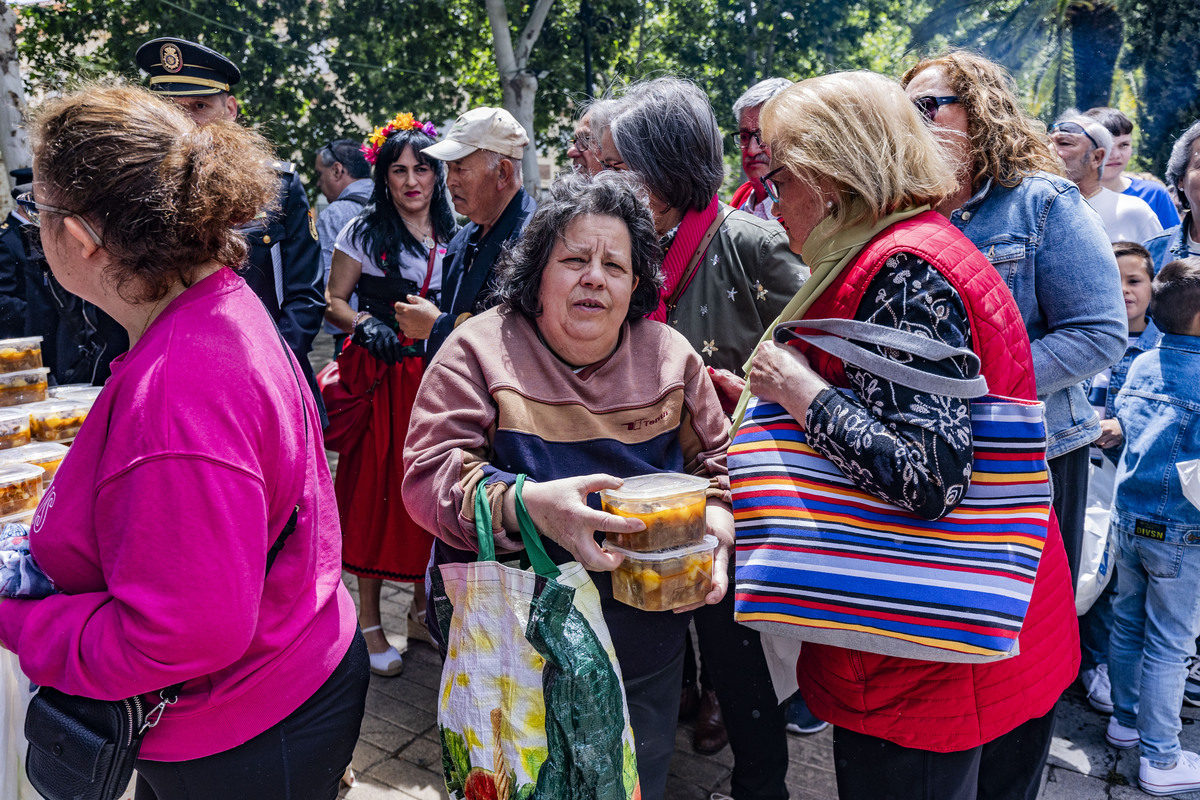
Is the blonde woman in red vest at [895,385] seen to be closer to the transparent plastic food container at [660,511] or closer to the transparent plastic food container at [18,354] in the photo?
the transparent plastic food container at [660,511]

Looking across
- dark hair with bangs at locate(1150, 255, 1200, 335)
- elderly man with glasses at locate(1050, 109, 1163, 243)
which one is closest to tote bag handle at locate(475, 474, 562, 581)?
dark hair with bangs at locate(1150, 255, 1200, 335)

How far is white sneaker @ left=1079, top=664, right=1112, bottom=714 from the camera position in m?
3.58

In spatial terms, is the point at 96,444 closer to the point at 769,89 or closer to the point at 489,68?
the point at 769,89

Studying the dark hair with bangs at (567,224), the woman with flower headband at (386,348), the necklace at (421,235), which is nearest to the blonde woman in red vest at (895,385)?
the dark hair with bangs at (567,224)

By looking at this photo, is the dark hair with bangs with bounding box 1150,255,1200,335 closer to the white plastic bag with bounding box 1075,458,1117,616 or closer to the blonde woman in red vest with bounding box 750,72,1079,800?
the white plastic bag with bounding box 1075,458,1117,616

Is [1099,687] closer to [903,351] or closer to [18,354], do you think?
[903,351]

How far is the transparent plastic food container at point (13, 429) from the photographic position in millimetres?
2656

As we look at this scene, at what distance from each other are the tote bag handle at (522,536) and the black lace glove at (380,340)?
6.52 feet

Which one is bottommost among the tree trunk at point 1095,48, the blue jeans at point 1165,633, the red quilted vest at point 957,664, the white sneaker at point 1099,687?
the white sneaker at point 1099,687

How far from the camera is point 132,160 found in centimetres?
141

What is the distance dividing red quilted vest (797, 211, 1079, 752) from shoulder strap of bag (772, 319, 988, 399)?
74 mm

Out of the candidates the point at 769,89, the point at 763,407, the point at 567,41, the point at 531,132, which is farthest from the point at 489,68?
the point at 763,407

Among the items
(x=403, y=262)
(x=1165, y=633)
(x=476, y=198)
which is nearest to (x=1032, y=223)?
(x=1165, y=633)

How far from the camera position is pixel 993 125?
7.66 ft
